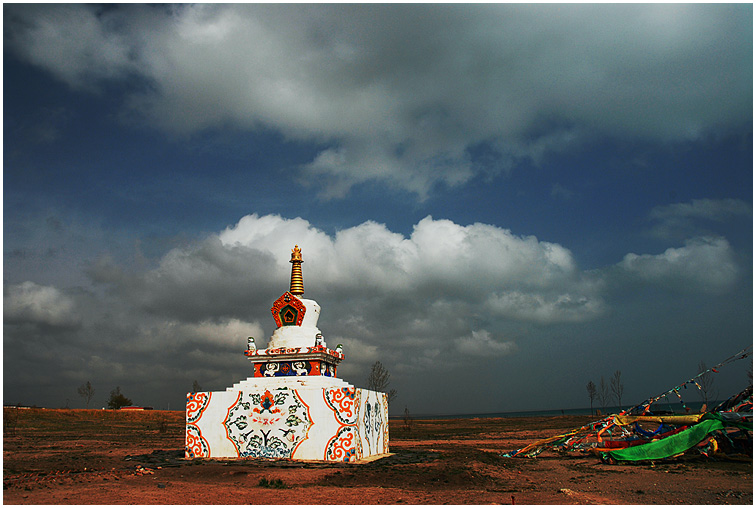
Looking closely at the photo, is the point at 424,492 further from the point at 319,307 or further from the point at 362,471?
the point at 319,307

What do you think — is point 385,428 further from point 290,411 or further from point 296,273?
point 296,273

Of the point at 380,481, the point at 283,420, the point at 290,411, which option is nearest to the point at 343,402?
the point at 290,411

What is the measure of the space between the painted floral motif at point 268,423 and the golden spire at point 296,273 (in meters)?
5.32

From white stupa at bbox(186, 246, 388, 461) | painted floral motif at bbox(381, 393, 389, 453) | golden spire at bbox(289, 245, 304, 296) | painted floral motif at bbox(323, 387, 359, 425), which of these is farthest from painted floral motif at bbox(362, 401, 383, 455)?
golden spire at bbox(289, 245, 304, 296)

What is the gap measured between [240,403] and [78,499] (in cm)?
844

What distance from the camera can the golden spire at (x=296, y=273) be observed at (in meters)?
23.7

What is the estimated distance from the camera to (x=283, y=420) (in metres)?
19.3

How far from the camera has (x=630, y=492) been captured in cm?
1334

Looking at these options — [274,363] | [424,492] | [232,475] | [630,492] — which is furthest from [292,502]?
[274,363]

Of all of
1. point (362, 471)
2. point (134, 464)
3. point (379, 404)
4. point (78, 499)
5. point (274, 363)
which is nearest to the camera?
point (78, 499)

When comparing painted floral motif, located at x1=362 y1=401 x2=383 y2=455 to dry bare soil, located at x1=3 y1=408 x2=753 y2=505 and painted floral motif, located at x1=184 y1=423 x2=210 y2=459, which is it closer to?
dry bare soil, located at x1=3 y1=408 x2=753 y2=505

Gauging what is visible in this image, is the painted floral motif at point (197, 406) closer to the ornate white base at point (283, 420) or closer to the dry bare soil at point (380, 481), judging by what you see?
the ornate white base at point (283, 420)

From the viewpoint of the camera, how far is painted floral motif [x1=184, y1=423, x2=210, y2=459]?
20.0 metres

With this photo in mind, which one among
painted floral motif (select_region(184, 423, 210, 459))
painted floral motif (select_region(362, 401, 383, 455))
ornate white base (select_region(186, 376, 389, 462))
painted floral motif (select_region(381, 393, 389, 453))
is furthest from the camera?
painted floral motif (select_region(381, 393, 389, 453))
